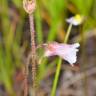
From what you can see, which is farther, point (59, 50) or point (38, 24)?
point (38, 24)

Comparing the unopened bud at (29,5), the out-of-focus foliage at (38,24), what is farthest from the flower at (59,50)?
the out-of-focus foliage at (38,24)

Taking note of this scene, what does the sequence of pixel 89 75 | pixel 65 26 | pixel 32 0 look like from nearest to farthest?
Result: pixel 32 0
pixel 89 75
pixel 65 26

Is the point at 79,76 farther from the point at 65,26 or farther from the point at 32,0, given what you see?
the point at 32,0

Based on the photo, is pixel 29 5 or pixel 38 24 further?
pixel 38 24

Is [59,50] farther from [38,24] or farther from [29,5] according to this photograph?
[38,24]

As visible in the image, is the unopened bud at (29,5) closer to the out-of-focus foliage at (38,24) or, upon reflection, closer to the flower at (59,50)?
the flower at (59,50)

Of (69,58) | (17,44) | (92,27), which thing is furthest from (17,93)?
(69,58)

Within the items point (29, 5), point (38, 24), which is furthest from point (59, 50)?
point (38, 24)

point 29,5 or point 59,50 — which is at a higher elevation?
point 29,5
